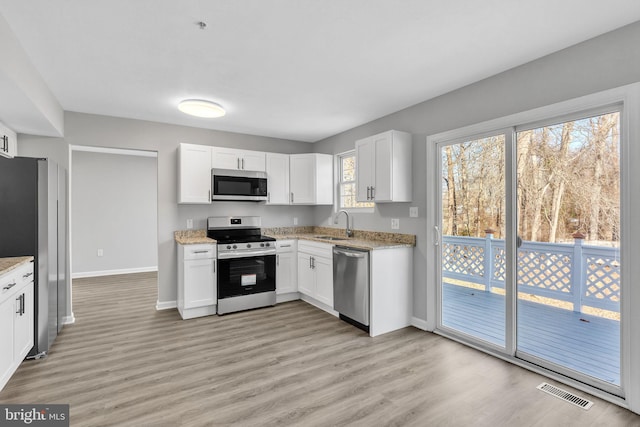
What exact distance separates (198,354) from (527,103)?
3.56 meters

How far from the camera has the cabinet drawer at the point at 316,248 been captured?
4000 mm

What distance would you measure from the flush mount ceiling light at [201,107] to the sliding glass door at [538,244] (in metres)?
2.47

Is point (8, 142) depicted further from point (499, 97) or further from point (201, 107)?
point (499, 97)

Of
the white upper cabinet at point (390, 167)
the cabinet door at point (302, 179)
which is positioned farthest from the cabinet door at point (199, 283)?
the white upper cabinet at point (390, 167)

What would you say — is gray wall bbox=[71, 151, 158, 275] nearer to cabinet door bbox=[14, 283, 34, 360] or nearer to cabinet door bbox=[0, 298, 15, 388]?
cabinet door bbox=[14, 283, 34, 360]

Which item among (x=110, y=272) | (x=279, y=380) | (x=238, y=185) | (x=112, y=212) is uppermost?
(x=238, y=185)

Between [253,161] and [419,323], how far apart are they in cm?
308

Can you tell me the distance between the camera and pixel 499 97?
2836 mm

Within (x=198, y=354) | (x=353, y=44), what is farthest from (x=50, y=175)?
(x=353, y=44)

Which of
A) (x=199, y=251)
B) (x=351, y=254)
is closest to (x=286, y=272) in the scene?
(x=199, y=251)

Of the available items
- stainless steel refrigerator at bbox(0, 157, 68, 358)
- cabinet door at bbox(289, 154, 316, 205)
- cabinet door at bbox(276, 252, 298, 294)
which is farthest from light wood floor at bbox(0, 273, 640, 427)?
A: cabinet door at bbox(289, 154, 316, 205)

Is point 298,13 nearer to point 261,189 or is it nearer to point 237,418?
point 237,418

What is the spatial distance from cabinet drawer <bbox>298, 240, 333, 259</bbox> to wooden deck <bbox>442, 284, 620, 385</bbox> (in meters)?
1.48

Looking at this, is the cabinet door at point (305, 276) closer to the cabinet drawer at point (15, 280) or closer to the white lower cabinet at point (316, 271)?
the white lower cabinet at point (316, 271)
